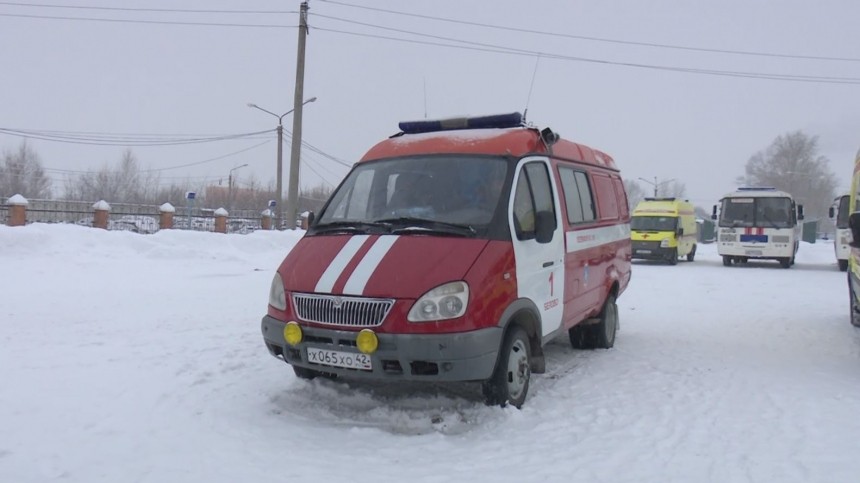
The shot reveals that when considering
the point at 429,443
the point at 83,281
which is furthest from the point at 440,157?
the point at 83,281

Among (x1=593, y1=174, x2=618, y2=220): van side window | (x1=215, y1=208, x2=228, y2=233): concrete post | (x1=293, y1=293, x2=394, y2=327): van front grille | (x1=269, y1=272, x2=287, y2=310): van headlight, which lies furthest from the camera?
(x1=215, y1=208, x2=228, y2=233): concrete post

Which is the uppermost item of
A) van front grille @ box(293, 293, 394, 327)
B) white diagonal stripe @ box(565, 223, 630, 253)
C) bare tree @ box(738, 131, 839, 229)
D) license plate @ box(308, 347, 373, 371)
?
bare tree @ box(738, 131, 839, 229)

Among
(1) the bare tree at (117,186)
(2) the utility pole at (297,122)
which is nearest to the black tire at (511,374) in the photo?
(2) the utility pole at (297,122)

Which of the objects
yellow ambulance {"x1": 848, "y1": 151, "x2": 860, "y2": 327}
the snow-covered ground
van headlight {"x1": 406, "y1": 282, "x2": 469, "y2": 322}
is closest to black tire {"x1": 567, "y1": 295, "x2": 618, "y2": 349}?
the snow-covered ground

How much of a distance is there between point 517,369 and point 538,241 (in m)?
1.05

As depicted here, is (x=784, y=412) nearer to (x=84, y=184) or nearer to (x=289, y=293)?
(x=289, y=293)

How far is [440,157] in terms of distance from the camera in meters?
5.39

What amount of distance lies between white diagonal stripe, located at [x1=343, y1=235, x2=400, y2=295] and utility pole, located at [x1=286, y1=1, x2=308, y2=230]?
15.2m

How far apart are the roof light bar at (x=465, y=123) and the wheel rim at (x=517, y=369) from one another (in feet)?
6.86

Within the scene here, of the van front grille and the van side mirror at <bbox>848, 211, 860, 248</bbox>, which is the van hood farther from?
the van side mirror at <bbox>848, 211, 860, 248</bbox>

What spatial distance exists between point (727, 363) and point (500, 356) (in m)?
3.46

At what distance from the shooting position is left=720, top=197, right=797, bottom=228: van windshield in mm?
20906

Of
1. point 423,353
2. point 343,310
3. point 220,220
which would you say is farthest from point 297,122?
point 423,353

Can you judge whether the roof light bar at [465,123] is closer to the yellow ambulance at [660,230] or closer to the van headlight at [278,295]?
the van headlight at [278,295]
